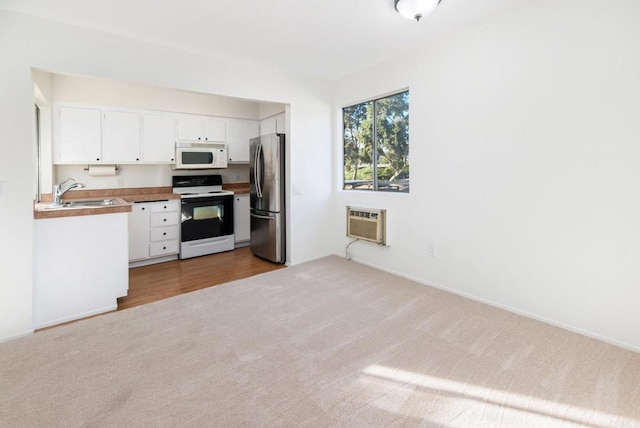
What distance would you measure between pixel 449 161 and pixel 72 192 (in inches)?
188

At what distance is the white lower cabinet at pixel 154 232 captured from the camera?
4.24 meters

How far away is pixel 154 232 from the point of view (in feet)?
14.4

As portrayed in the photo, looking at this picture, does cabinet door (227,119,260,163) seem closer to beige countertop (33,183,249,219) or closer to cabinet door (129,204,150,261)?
beige countertop (33,183,249,219)

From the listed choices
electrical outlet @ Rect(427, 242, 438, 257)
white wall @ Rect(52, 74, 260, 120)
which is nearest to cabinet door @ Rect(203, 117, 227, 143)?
white wall @ Rect(52, 74, 260, 120)

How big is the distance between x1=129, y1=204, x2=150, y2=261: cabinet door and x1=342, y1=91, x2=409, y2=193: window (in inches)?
112

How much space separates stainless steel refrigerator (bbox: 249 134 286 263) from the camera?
4.27m

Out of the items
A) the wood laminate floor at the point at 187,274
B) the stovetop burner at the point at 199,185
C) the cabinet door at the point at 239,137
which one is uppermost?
the cabinet door at the point at 239,137

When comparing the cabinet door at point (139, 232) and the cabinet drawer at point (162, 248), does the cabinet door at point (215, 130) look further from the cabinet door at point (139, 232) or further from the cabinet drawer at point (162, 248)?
the cabinet drawer at point (162, 248)

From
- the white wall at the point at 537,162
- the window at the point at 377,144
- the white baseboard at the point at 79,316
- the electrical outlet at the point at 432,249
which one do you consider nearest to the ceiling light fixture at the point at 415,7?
the white wall at the point at 537,162

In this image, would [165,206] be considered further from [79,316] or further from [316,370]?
[316,370]

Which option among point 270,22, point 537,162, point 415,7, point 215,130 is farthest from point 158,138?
point 537,162

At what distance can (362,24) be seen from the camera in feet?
9.23

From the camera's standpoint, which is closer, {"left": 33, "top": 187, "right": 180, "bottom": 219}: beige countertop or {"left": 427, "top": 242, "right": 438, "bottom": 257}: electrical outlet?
{"left": 33, "top": 187, "right": 180, "bottom": 219}: beige countertop

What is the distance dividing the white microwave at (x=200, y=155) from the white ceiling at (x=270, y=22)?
1.76 m
